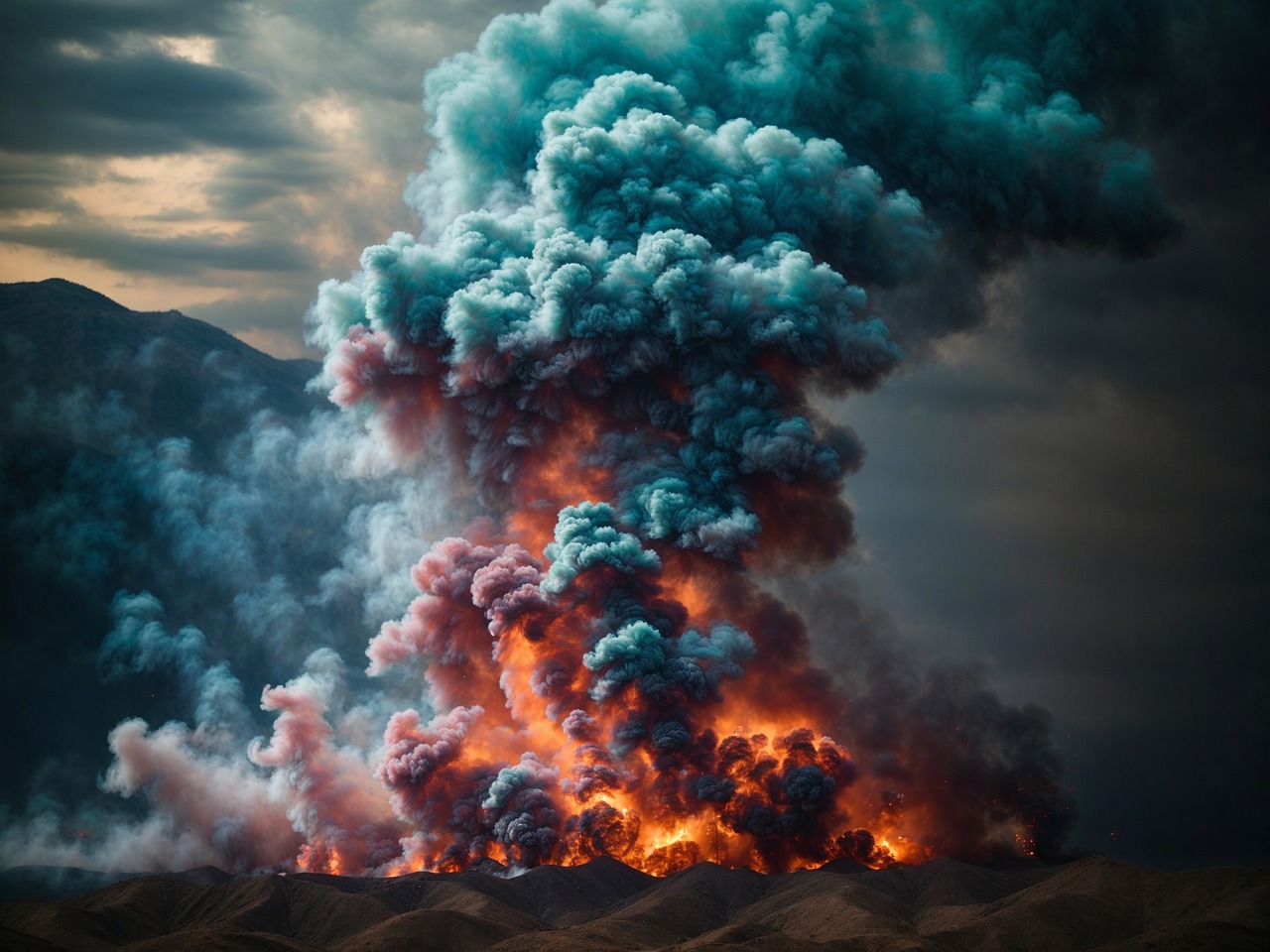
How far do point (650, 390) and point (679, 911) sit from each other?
34.1m

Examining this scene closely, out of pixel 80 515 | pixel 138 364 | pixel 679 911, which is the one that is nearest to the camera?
pixel 679 911

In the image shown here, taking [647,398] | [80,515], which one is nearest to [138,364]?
[80,515]

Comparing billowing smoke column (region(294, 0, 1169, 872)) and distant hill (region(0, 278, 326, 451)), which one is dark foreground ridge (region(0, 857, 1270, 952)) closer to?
billowing smoke column (region(294, 0, 1169, 872))

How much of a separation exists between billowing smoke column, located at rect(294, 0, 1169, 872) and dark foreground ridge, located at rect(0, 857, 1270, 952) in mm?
4707

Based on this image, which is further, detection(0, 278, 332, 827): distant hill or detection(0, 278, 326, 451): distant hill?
detection(0, 278, 326, 451): distant hill

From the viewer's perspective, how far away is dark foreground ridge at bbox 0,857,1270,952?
77.7 metres

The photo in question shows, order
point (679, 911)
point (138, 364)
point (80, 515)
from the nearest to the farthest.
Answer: point (679, 911)
point (80, 515)
point (138, 364)

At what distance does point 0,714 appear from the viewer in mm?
138500

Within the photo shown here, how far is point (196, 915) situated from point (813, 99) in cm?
6696

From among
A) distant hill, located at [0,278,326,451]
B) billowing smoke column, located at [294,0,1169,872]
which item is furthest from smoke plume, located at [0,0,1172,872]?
distant hill, located at [0,278,326,451]

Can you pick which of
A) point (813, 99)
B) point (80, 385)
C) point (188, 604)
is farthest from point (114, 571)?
point (813, 99)

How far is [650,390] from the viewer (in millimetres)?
101625

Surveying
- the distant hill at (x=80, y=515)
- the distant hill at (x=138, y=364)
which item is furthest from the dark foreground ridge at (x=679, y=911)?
the distant hill at (x=138, y=364)

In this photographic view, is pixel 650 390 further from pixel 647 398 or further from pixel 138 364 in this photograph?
pixel 138 364
